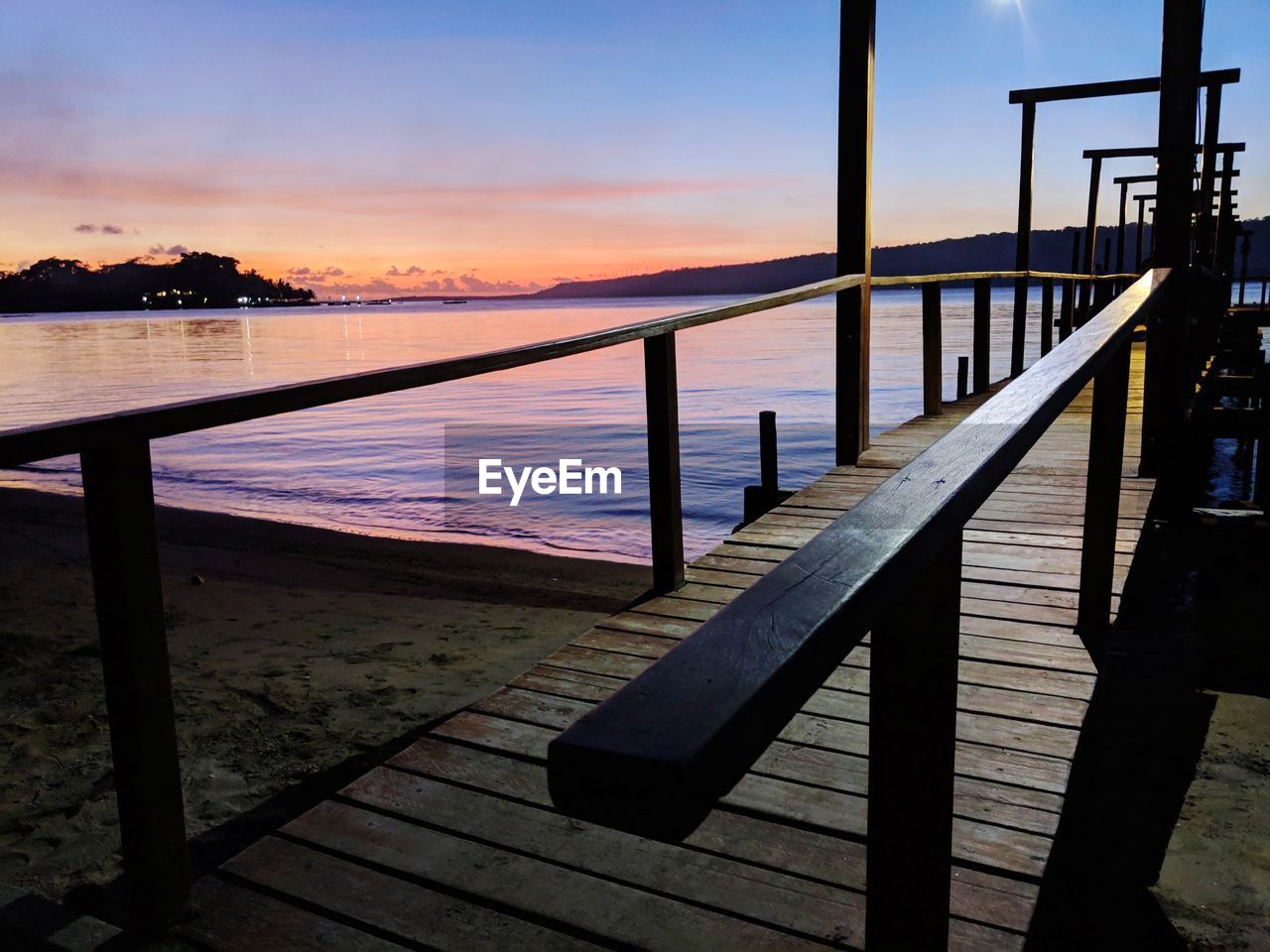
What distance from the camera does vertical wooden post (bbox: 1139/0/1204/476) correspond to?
4734 millimetres

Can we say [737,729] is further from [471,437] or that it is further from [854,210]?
[471,437]

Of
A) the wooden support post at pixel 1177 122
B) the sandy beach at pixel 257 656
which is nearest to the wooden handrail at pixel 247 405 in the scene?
the sandy beach at pixel 257 656

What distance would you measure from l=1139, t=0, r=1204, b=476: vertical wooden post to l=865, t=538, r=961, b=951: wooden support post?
14.3 feet

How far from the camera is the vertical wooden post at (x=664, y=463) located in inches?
147

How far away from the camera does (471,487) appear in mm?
15328

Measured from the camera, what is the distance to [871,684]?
867 mm

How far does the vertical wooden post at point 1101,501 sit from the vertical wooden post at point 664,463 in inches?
56.2

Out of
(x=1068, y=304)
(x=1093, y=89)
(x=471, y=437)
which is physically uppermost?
(x=1093, y=89)

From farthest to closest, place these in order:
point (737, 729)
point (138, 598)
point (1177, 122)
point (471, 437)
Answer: point (471, 437) < point (1177, 122) < point (138, 598) < point (737, 729)

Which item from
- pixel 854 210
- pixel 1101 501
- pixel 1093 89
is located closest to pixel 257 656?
pixel 854 210

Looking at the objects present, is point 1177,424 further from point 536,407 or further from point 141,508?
point 536,407

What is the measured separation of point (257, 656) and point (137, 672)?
4.40 meters

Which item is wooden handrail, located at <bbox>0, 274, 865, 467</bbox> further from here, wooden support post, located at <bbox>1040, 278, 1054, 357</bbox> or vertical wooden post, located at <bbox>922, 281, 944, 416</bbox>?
wooden support post, located at <bbox>1040, 278, 1054, 357</bbox>

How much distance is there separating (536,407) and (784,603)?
26.4m
